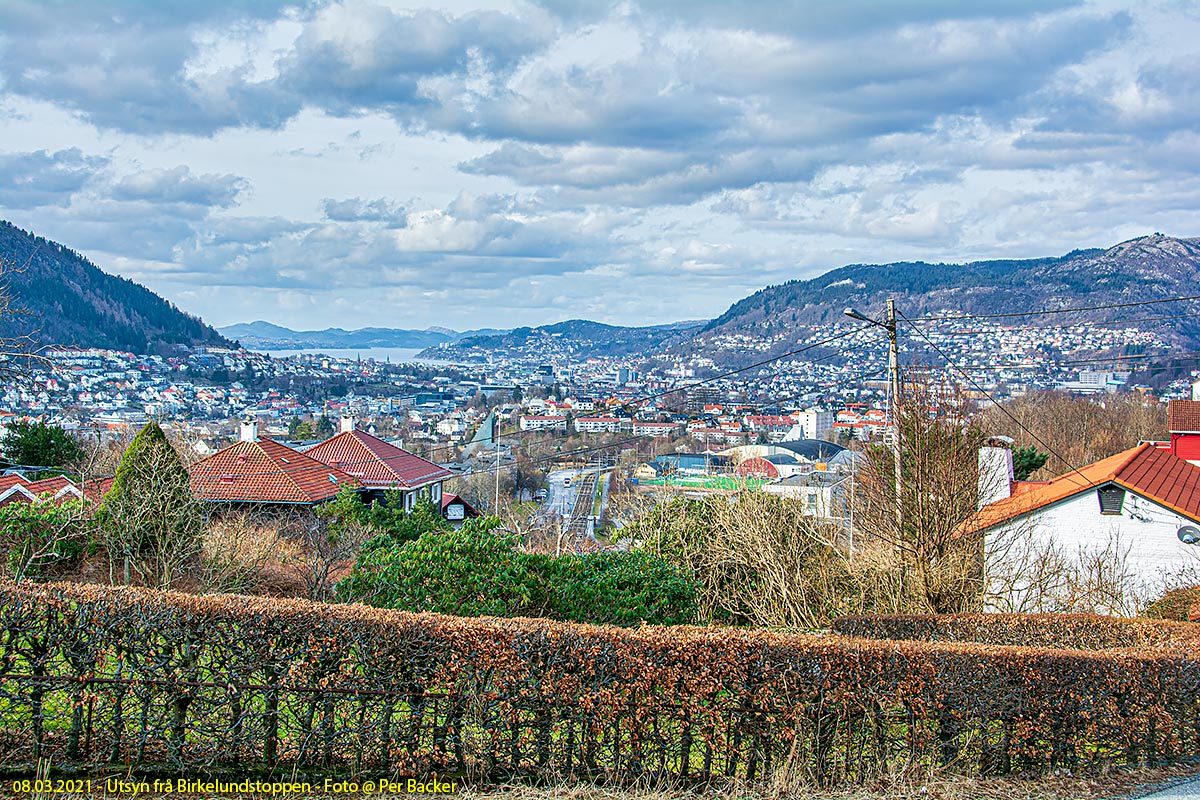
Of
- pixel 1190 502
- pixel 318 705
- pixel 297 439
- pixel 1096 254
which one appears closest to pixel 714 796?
pixel 318 705

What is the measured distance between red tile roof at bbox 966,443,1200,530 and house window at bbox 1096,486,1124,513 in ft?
0.54

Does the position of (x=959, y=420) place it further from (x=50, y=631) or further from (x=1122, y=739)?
(x=50, y=631)

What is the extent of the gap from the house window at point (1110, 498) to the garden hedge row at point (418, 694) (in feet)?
43.6

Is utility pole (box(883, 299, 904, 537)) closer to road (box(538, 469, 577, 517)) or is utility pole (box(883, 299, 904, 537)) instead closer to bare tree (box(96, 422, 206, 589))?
bare tree (box(96, 422, 206, 589))

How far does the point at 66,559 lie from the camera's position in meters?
12.9

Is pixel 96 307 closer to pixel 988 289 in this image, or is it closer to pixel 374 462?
pixel 374 462

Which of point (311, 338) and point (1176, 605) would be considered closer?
point (1176, 605)

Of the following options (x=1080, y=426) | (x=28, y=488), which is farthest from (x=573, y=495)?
(x=28, y=488)

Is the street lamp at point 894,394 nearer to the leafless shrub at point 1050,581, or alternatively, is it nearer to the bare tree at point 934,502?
the bare tree at point 934,502

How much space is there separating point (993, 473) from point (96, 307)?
110536 millimetres

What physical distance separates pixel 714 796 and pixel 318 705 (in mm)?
2463

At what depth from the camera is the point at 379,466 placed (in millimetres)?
29281

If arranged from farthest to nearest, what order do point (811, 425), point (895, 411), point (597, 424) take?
point (811, 425) < point (597, 424) < point (895, 411)

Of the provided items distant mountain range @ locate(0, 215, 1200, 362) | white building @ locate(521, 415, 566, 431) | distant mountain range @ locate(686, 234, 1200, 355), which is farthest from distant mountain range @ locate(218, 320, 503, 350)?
white building @ locate(521, 415, 566, 431)
